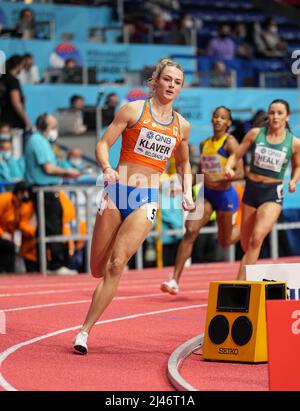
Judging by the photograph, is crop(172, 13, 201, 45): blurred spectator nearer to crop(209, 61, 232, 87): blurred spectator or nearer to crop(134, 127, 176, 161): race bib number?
crop(209, 61, 232, 87): blurred spectator

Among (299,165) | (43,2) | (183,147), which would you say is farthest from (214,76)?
(183,147)

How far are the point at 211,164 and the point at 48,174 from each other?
3.41 meters

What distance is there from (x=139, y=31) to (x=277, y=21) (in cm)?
675

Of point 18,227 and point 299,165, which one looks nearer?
point 299,165

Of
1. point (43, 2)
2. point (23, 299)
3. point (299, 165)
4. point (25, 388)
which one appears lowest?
point (23, 299)

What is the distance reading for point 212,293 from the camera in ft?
26.3

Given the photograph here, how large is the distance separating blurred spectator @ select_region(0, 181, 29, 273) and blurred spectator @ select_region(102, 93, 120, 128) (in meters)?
2.98

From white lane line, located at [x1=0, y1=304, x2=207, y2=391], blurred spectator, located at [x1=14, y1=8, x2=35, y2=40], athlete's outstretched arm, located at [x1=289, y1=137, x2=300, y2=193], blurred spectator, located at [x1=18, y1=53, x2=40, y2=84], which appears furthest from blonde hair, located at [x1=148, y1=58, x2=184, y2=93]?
blurred spectator, located at [x1=14, y1=8, x2=35, y2=40]

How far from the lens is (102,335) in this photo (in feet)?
30.3

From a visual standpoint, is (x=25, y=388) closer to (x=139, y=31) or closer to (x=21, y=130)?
(x=21, y=130)

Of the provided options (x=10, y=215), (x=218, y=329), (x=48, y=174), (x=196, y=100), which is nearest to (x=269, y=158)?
(x=218, y=329)

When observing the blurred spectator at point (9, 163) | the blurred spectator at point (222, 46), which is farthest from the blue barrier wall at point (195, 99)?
the blurred spectator at point (222, 46)

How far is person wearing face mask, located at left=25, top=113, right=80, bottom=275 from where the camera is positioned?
1496cm
